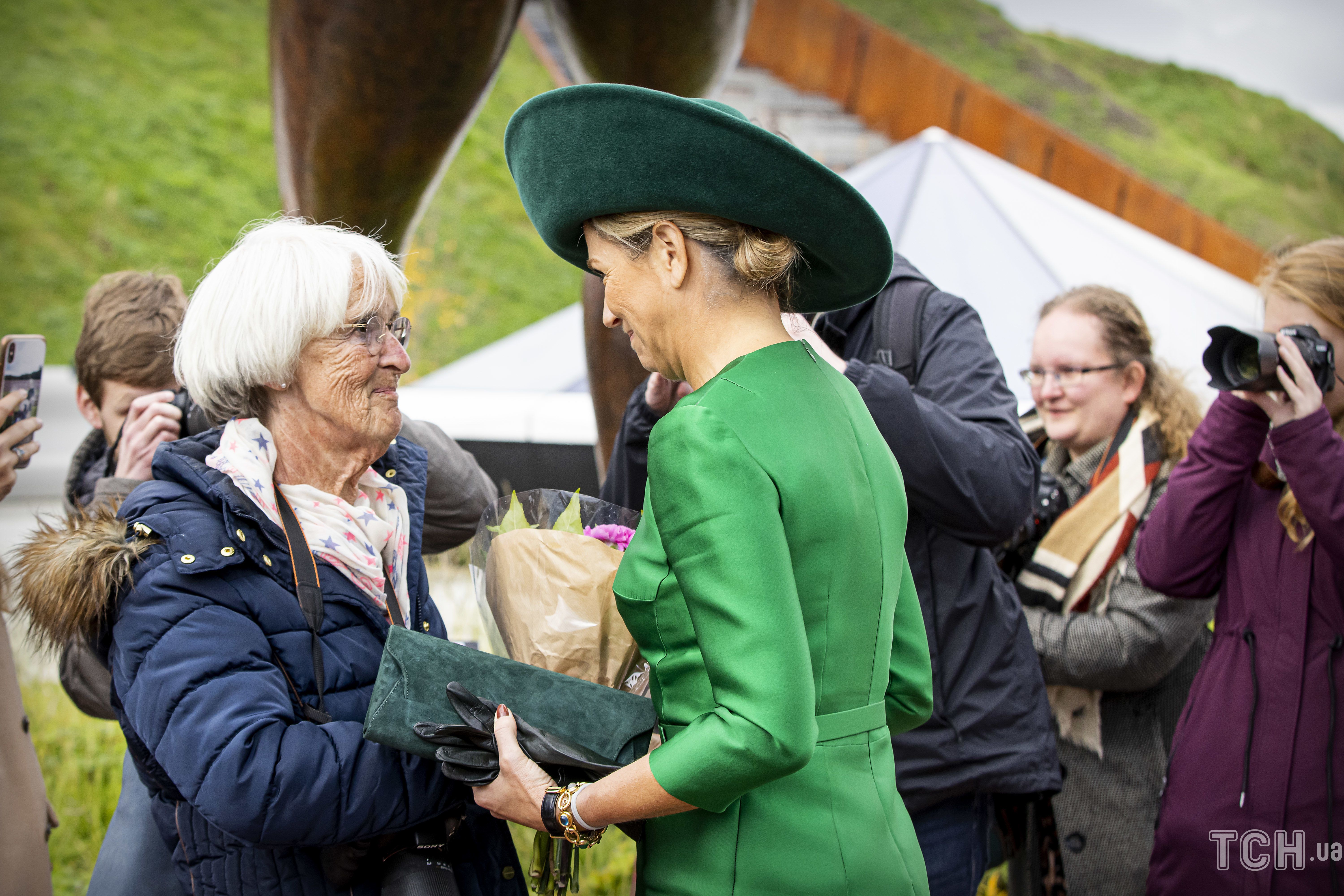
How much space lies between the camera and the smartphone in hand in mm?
1896

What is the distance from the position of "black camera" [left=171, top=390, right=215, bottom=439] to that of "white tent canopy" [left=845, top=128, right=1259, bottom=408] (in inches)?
127

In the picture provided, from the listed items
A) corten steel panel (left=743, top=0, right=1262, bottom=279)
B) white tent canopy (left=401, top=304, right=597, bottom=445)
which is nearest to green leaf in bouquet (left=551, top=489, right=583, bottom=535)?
white tent canopy (left=401, top=304, right=597, bottom=445)

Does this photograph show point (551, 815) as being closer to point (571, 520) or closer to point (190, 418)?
point (571, 520)

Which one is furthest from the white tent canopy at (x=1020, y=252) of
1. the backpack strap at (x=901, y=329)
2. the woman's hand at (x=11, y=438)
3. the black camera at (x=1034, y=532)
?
the woman's hand at (x=11, y=438)

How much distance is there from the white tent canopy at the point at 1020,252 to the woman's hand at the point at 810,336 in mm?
2629

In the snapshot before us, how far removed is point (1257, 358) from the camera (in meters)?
2.03

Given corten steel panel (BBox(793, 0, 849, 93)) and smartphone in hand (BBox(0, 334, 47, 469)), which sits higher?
smartphone in hand (BBox(0, 334, 47, 469))

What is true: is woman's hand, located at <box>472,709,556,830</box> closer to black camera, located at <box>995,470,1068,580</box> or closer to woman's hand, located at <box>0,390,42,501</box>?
woman's hand, located at <box>0,390,42,501</box>

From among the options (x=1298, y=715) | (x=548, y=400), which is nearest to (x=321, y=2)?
(x=1298, y=715)

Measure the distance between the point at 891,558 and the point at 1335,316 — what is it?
1376 millimetres

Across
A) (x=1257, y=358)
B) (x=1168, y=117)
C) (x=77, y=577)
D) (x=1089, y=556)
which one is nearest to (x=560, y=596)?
(x=77, y=577)

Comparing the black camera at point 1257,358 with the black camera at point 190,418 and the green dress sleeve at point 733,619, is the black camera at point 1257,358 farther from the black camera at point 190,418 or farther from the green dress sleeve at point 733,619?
the black camera at point 190,418

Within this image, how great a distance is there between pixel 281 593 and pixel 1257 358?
180 centimetres

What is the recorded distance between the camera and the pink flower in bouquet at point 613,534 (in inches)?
59.2
